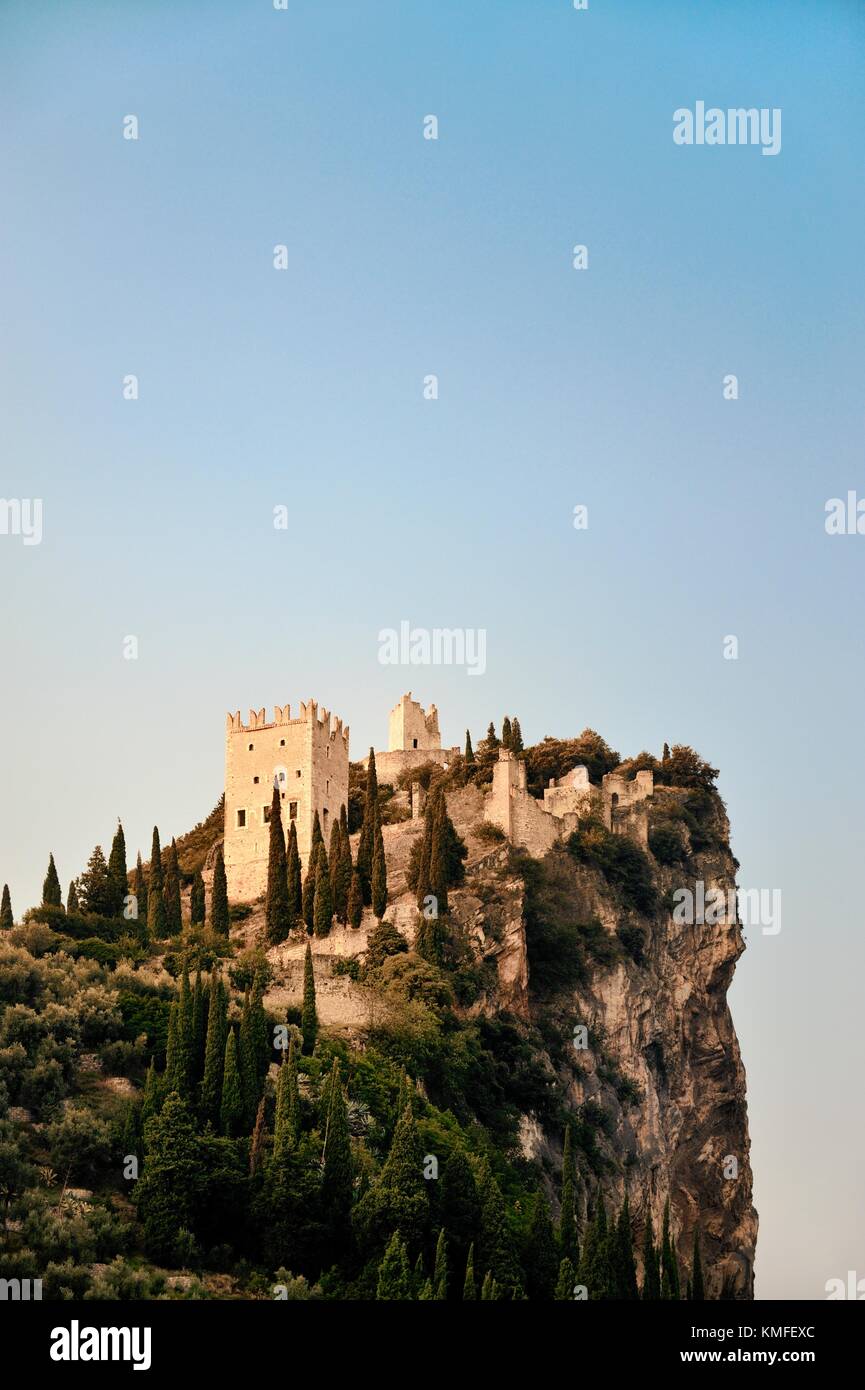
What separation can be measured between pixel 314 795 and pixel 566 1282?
25.5 m

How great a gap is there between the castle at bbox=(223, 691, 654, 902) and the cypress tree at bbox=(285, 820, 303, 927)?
194cm

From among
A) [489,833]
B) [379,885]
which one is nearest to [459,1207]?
[379,885]

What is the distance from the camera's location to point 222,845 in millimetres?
66875

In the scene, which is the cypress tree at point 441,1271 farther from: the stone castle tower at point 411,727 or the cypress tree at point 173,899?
the stone castle tower at point 411,727

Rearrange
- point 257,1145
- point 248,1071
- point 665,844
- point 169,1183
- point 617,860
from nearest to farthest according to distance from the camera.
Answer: point 169,1183 → point 257,1145 → point 248,1071 → point 617,860 → point 665,844

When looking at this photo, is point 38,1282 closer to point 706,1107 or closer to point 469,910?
point 469,910

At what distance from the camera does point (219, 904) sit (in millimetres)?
59344

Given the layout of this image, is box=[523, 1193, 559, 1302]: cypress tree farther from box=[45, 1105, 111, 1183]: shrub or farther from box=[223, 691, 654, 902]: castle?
box=[223, 691, 654, 902]: castle

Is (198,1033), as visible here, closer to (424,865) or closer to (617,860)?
(424,865)

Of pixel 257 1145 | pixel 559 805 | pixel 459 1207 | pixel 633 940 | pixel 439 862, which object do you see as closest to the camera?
pixel 257 1145
